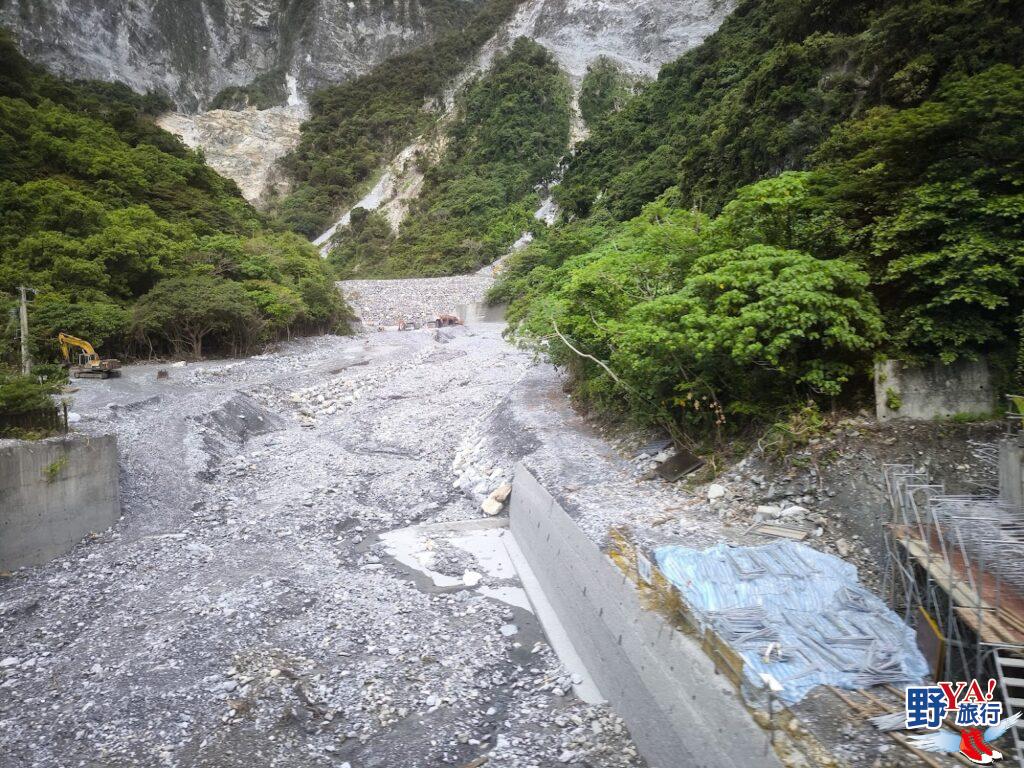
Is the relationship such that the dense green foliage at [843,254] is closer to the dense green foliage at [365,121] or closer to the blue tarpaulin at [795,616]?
the blue tarpaulin at [795,616]

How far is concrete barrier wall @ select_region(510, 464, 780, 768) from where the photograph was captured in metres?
4.15

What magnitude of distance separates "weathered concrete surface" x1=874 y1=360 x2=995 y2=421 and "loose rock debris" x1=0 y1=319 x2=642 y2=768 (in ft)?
17.0

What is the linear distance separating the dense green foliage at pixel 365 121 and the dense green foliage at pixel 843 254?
193 ft

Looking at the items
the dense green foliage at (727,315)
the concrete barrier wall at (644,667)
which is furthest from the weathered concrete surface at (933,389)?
the concrete barrier wall at (644,667)

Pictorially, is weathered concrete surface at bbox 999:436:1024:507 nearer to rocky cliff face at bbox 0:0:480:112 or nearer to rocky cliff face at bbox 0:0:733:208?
rocky cliff face at bbox 0:0:733:208

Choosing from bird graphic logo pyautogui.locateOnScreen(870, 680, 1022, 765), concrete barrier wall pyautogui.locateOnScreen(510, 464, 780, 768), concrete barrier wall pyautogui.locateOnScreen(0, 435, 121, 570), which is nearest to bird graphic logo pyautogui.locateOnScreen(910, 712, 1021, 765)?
bird graphic logo pyautogui.locateOnScreen(870, 680, 1022, 765)

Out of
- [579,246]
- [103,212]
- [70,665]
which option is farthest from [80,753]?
[103,212]

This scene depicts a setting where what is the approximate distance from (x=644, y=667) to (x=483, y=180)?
5653cm

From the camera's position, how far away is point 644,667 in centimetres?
526

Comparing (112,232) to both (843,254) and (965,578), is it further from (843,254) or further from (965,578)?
(965,578)

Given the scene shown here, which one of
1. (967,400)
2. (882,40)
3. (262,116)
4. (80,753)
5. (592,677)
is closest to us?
(80,753)

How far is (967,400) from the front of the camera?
6914 mm

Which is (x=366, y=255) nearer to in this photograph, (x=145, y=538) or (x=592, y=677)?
(x=145, y=538)

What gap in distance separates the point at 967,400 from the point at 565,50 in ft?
241
